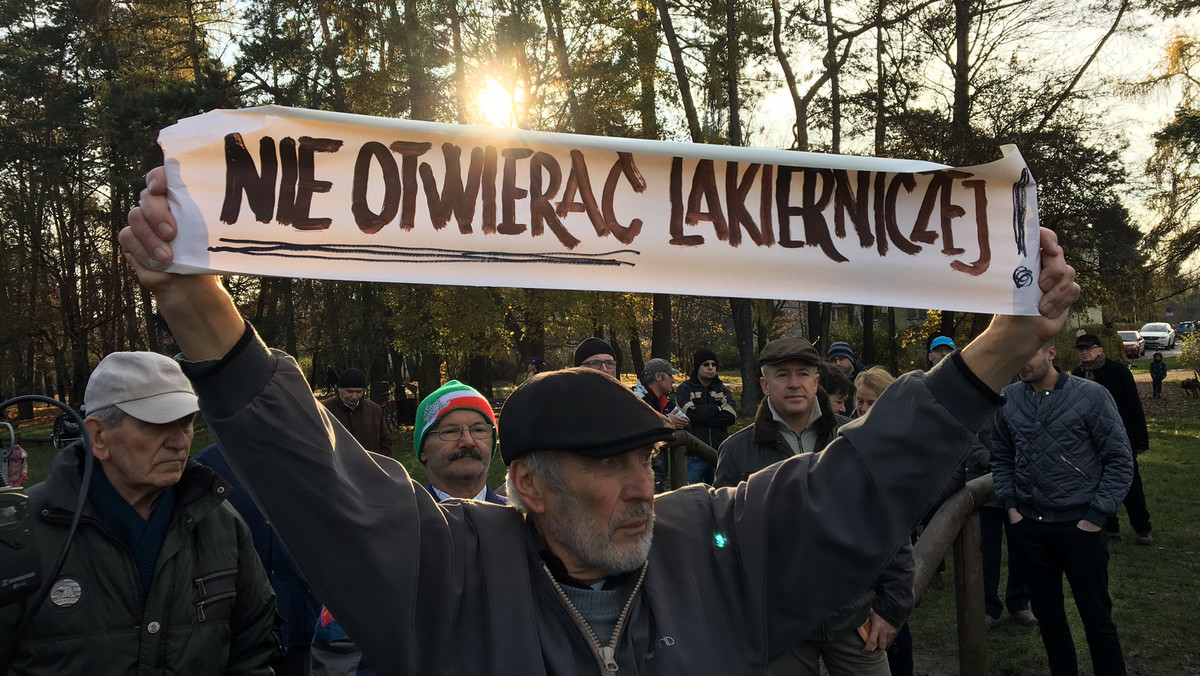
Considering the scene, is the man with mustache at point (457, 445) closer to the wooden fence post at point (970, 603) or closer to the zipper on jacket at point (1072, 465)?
the wooden fence post at point (970, 603)

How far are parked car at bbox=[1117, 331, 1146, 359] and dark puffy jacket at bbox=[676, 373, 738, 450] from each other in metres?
39.2

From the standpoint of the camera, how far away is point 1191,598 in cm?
650

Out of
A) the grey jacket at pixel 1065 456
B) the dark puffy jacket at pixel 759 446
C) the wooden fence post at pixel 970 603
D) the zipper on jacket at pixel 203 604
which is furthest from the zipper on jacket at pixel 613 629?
the grey jacket at pixel 1065 456

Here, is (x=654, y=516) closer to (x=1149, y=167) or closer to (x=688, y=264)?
(x=688, y=264)

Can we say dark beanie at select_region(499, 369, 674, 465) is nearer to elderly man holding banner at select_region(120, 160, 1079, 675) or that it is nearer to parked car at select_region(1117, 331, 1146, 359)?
elderly man holding banner at select_region(120, 160, 1079, 675)

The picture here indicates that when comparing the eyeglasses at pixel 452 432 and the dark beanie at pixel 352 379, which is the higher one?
the dark beanie at pixel 352 379

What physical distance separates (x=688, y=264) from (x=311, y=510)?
3.62 ft

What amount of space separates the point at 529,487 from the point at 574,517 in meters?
0.14

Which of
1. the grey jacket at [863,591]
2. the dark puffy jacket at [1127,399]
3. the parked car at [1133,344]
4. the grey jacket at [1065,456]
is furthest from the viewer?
the parked car at [1133,344]

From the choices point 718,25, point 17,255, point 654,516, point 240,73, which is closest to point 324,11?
point 240,73

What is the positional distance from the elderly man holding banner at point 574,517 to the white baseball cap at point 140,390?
1.07 metres

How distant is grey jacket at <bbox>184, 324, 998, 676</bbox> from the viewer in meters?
1.64

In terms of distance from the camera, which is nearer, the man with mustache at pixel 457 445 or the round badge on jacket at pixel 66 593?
the round badge on jacket at pixel 66 593

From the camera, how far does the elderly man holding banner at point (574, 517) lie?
1647 millimetres
